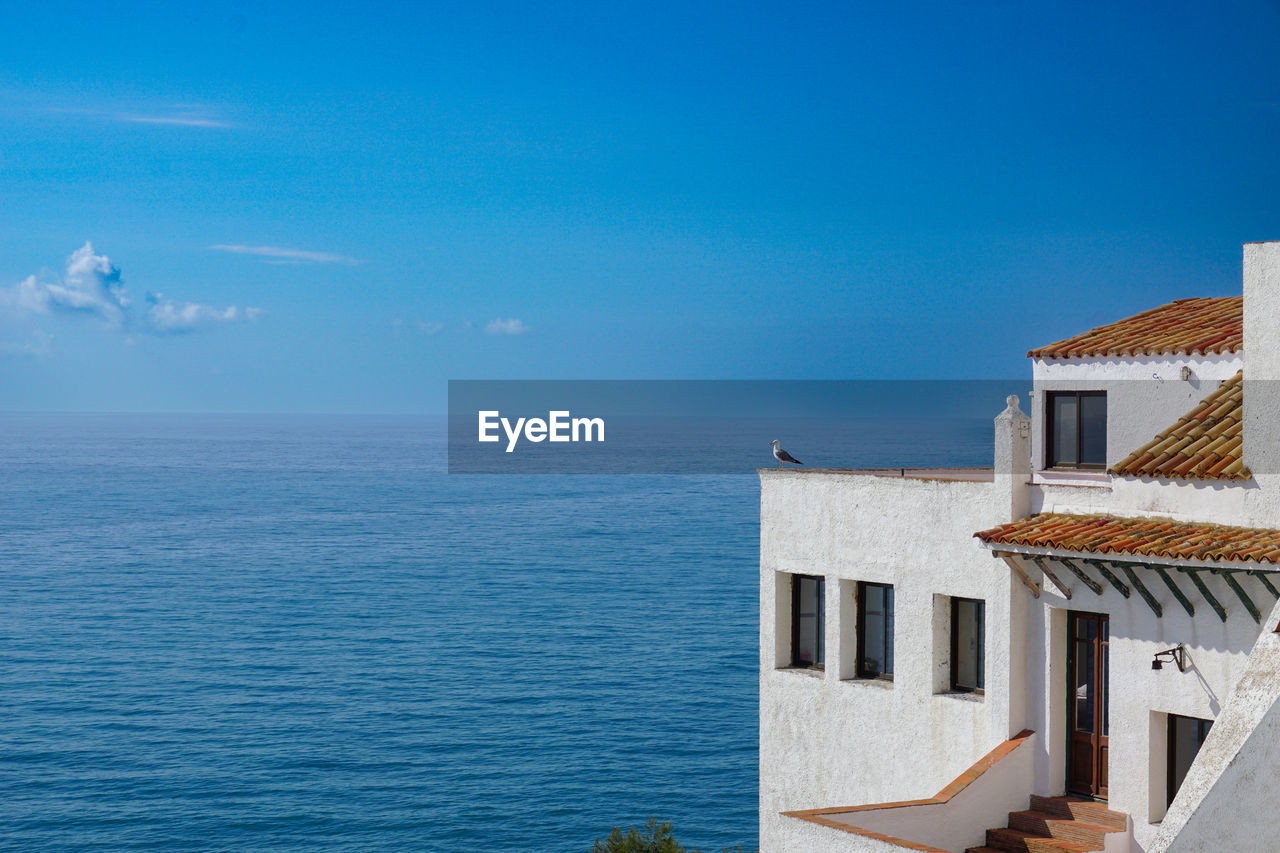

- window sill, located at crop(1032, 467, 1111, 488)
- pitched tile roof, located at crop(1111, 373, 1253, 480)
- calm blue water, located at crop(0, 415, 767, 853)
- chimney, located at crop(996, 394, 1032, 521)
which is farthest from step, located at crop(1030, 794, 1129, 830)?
calm blue water, located at crop(0, 415, 767, 853)

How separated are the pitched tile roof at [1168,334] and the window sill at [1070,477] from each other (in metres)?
1.73

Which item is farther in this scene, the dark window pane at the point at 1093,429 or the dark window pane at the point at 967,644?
the dark window pane at the point at 967,644

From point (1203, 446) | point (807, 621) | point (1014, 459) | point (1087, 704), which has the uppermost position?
point (1203, 446)

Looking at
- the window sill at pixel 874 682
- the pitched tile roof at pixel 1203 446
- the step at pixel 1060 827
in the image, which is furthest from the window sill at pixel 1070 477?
the step at pixel 1060 827

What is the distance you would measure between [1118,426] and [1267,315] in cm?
314

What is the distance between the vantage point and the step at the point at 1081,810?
18844mm

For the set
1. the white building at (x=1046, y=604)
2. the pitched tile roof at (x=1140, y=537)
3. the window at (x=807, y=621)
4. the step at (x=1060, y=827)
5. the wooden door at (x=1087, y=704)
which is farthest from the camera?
the window at (x=807, y=621)

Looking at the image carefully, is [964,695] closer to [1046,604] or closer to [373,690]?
[1046,604]

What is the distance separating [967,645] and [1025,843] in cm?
324

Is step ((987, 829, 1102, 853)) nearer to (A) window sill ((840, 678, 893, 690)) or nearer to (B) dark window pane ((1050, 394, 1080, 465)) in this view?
(A) window sill ((840, 678, 893, 690))

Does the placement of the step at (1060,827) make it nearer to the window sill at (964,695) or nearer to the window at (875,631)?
the window sill at (964,695)

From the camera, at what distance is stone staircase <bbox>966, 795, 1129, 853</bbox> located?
1888cm

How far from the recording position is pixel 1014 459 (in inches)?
793

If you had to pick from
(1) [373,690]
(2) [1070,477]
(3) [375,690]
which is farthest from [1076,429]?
(1) [373,690]
